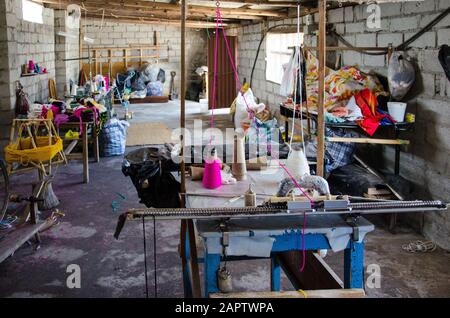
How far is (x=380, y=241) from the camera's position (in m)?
4.46

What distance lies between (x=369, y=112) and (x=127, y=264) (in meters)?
2.76

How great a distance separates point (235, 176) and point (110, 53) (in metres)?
13.1

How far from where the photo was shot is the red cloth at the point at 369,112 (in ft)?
15.5

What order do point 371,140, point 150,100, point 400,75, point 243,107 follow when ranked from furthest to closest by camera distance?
point 150,100 → point 243,107 → point 371,140 → point 400,75

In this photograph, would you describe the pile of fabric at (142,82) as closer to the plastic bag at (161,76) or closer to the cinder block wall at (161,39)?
the plastic bag at (161,76)

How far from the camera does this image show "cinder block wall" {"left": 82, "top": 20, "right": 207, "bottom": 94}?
50.2 ft

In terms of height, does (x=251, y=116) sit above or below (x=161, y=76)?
below

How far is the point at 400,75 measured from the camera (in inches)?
183

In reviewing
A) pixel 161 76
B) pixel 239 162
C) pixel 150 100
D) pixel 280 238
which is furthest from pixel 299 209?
pixel 161 76

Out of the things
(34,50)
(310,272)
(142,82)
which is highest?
(34,50)

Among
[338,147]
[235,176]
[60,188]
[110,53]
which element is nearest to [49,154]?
[60,188]

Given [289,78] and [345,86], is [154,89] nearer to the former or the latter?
[289,78]

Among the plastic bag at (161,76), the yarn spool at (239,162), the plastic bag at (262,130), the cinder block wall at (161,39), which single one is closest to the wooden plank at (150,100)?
the plastic bag at (161,76)

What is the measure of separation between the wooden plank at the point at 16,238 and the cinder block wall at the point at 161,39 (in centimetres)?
1196
